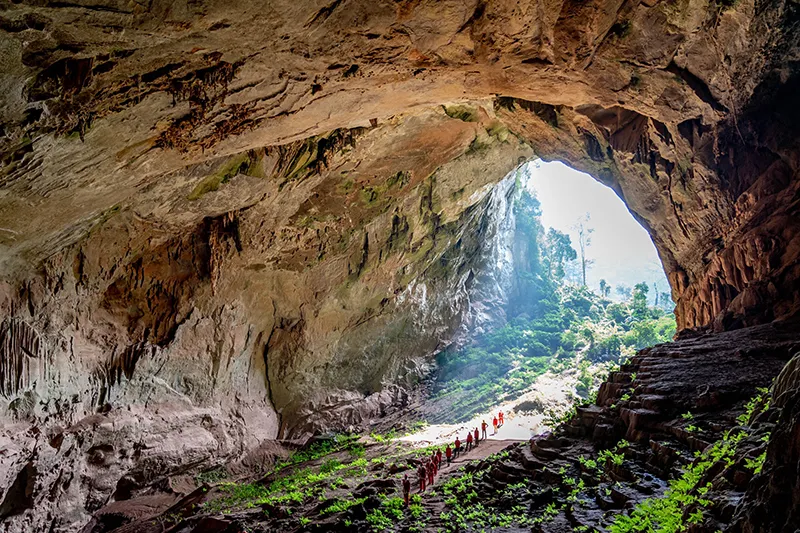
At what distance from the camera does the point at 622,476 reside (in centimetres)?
805

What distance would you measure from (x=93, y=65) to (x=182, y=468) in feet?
43.5

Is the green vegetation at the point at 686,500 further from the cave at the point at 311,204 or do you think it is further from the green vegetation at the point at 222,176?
the green vegetation at the point at 222,176

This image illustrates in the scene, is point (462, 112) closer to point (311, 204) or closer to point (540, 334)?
point (311, 204)

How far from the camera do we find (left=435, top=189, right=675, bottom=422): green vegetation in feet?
90.6

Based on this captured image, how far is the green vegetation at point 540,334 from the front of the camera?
27625mm

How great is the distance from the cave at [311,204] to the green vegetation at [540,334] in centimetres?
1045

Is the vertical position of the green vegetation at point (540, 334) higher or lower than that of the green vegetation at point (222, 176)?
lower

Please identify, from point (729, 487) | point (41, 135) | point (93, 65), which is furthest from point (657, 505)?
point (41, 135)

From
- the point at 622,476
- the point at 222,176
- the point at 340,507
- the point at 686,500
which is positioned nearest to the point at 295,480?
the point at 340,507

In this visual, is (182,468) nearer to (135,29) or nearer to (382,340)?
(382,340)

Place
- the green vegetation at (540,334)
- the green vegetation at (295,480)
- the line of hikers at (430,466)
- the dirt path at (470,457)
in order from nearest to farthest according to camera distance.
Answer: the line of hikers at (430,466) < the green vegetation at (295,480) < the dirt path at (470,457) < the green vegetation at (540,334)

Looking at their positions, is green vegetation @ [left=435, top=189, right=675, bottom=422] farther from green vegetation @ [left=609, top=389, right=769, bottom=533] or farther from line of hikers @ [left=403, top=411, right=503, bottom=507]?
green vegetation @ [left=609, top=389, right=769, bottom=533]

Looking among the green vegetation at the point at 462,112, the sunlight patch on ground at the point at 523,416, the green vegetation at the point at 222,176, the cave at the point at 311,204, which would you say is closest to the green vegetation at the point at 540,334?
the sunlight patch on ground at the point at 523,416

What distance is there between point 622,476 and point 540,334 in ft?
90.7
